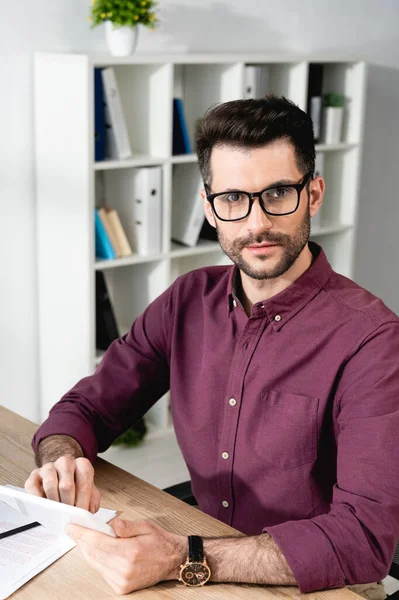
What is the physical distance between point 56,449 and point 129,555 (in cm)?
40

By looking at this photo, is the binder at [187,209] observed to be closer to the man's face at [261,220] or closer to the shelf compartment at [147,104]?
the shelf compartment at [147,104]

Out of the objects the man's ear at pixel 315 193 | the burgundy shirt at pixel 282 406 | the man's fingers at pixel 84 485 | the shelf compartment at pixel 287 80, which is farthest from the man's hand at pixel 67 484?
the shelf compartment at pixel 287 80

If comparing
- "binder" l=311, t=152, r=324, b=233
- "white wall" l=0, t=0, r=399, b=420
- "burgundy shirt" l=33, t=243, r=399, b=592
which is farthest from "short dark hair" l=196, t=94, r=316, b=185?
"binder" l=311, t=152, r=324, b=233

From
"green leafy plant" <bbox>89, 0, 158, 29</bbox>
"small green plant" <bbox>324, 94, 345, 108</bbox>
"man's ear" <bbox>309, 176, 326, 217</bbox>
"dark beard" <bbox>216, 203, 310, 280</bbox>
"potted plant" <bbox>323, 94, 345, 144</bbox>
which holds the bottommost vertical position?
"dark beard" <bbox>216, 203, 310, 280</bbox>

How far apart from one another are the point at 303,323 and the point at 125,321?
2.12 meters

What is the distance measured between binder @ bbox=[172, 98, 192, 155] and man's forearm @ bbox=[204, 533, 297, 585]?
7.81 ft

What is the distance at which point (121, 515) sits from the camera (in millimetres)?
1544

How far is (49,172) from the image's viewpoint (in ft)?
10.8

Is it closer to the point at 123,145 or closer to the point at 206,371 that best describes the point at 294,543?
the point at 206,371

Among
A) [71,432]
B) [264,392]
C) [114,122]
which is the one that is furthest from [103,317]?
[264,392]

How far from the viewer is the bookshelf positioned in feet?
10.3

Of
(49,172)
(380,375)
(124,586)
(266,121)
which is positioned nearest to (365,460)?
(380,375)

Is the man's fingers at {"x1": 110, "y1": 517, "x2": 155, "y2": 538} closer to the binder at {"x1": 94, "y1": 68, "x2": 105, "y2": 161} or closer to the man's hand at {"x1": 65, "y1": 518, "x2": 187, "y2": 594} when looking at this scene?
the man's hand at {"x1": 65, "y1": 518, "x2": 187, "y2": 594}

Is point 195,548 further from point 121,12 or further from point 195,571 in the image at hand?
point 121,12
